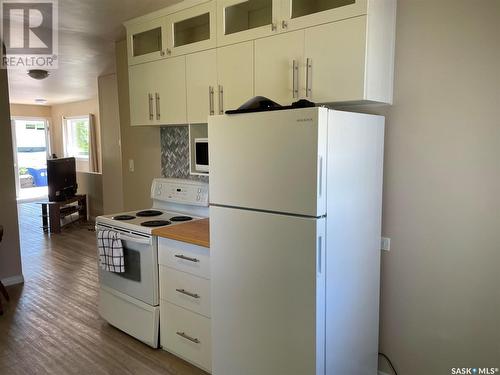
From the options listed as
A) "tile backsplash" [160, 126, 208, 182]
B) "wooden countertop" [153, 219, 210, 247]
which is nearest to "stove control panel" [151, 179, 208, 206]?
"tile backsplash" [160, 126, 208, 182]

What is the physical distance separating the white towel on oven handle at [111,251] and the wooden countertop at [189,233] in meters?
0.38

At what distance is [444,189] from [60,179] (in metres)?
6.93

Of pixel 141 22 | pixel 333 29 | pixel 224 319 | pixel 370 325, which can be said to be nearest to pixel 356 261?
pixel 370 325

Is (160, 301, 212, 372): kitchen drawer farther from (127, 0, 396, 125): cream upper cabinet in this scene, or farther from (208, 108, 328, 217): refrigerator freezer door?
(127, 0, 396, 125): cream upper cabinet

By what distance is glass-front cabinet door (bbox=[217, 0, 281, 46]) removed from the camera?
2367mm

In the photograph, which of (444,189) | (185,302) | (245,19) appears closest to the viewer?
(444,189)

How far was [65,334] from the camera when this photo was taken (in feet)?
10.3

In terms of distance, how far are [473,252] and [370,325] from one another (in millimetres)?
706

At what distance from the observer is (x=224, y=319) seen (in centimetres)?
227

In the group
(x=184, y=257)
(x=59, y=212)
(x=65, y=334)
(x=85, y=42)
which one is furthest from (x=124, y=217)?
(x=59, y=212)

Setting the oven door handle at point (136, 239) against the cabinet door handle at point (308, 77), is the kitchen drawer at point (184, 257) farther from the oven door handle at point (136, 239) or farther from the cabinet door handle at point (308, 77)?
the cabinet door handle at point (308, 77)

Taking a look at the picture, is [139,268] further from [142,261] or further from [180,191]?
[180,191]

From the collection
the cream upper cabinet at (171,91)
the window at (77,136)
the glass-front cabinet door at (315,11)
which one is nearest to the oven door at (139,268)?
the cream upper cabinet at (171,91)

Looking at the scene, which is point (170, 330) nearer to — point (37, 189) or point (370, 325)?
point (370, 325)
